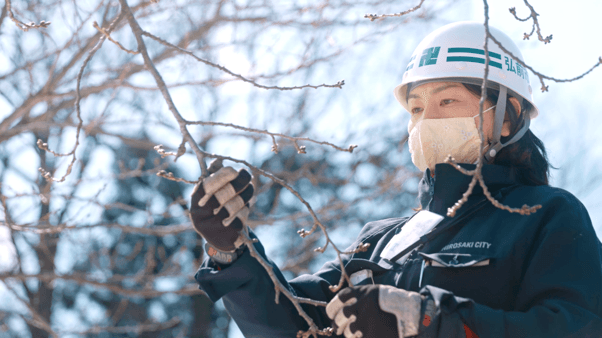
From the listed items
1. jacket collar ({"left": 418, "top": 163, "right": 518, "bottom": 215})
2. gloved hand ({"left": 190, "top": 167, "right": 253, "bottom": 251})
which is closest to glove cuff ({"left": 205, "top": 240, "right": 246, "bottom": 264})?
gloved hand ({"left": 190, "top": 167, "right": 253, "bottom": 251})

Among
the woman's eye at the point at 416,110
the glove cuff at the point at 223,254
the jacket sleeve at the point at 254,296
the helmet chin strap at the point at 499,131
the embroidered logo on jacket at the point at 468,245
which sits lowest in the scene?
the embroidered logo on jacket at the point at 468,245

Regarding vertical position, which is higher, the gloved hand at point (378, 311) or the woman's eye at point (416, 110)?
the woman's eye at point (416, 110)

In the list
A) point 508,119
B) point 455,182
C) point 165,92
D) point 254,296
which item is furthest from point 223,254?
point 508,119

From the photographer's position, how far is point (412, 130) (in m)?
2.53

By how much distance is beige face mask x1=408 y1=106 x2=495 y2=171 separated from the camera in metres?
2.36

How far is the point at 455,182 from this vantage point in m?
2.15

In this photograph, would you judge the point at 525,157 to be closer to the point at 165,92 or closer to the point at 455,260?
the point at 455,260

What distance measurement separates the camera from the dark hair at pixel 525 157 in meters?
2.23

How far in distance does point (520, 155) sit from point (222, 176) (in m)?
1.23

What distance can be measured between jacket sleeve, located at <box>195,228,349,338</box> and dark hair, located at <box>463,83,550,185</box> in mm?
896

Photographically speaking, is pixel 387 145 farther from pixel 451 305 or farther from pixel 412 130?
pixel 451 305

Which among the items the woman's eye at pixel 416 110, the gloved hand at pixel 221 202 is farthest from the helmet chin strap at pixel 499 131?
the gloved hand at pixel 221 202

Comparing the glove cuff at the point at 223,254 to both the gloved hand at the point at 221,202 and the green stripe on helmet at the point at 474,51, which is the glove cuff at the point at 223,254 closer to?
the gloved hand at the point at 221,202

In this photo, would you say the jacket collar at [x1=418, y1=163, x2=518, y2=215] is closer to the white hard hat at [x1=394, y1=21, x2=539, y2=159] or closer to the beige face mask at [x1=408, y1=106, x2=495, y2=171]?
the beige face mask at [x1=408, y1=106, x2=495, y2=171]
